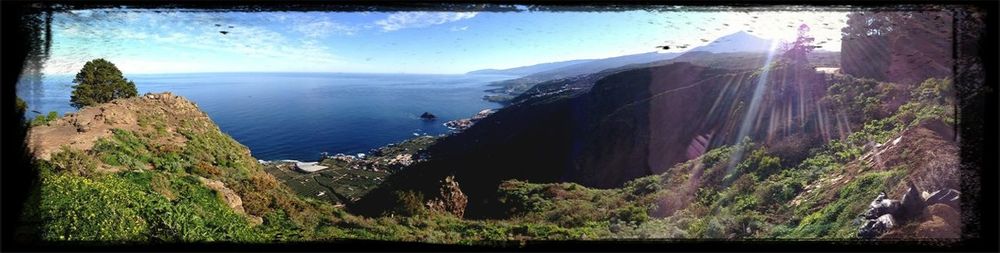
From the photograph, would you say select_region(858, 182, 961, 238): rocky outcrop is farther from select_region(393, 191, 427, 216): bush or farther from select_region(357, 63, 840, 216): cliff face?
select_region(393, 191, 427, 216): bush

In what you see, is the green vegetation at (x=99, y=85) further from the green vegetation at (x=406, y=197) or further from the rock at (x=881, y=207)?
the rock at (x=881, y=207)

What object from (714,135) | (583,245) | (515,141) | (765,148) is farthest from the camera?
(515,141)

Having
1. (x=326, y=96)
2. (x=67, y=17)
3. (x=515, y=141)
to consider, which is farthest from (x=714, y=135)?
(x=67, y=17)

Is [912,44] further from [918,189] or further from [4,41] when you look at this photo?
[4,41]

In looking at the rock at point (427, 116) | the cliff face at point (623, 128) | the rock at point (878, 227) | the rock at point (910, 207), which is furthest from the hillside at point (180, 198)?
the rock at point (910, 207)

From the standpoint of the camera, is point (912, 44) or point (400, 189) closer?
point (912, 44)

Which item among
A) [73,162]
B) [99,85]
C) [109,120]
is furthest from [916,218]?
[109,120]
